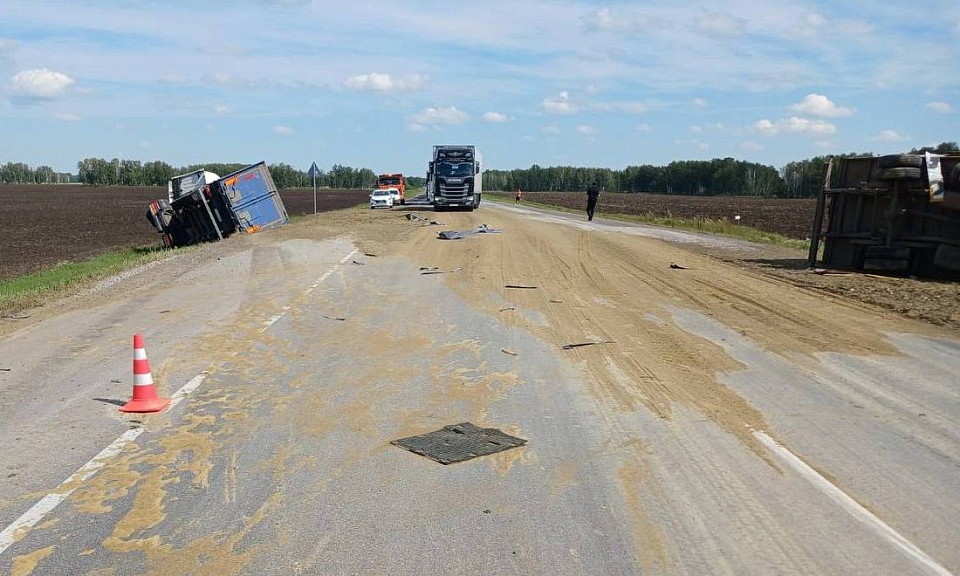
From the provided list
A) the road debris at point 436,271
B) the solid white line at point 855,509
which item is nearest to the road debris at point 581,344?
the solid white line at point 855,509

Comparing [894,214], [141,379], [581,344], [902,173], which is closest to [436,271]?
[581,344]

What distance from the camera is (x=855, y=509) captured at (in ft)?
17.1

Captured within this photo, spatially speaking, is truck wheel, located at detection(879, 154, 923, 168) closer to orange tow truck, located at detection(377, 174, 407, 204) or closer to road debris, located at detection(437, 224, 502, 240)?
road debris, located at detection(437, 224, 502, 240)

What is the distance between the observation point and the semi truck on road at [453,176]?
44438 millimetres

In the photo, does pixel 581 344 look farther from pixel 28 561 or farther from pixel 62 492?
pixel 28 561

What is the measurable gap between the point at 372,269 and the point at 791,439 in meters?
13.2

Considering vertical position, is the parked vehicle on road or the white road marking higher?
the white road marking

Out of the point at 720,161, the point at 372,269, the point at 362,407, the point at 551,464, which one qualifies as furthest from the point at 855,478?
the point at 720,161

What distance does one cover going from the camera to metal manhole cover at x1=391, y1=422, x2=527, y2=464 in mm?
6220

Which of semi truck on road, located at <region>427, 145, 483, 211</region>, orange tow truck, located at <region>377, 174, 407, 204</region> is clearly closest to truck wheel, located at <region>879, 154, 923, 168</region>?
semi truck on road, located at <region>427, 145, 483, 211</region>

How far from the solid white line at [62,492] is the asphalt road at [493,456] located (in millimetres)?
20

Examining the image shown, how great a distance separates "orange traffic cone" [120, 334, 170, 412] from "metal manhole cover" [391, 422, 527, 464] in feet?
8.05

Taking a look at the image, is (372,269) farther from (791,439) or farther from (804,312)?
(791,439)

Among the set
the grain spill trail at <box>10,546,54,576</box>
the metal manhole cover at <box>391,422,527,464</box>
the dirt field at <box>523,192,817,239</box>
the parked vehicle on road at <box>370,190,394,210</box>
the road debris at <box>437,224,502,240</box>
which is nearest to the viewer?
the grain spill trail at <box>10,546,54,576</box>
